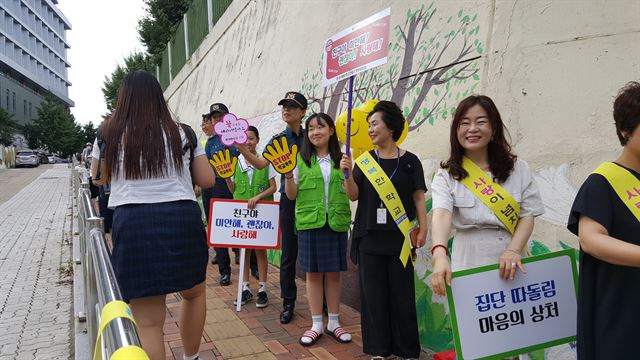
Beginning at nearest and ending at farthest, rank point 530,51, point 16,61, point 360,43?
point 530,51
point 360,43
point 16,61

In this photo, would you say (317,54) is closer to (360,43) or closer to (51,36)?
(360,43)

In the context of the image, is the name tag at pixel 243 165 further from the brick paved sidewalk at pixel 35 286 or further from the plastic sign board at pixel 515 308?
the plastic sign board at pixel 515 308

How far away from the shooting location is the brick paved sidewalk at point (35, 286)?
3.92m

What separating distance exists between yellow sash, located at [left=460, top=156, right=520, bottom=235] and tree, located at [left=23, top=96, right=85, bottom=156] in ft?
197

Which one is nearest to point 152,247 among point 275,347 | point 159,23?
point 275,347

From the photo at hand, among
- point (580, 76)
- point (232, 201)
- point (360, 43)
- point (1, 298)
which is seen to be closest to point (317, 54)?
point (232, 201)

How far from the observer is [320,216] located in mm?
3559

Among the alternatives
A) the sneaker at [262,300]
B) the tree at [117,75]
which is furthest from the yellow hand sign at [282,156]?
the tree at [117,75]

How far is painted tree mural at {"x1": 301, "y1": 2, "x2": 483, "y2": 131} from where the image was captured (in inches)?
123

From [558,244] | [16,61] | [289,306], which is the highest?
[16,61]

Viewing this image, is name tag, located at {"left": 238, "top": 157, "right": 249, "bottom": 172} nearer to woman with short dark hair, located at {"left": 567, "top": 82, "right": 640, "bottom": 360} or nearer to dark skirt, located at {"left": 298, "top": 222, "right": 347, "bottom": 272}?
dark skirt, located at {"left": 298, "top": 222, "right": 347, "bottom": 272}

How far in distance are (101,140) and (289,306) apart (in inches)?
90.2

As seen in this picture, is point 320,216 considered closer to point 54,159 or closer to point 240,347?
point 240,347

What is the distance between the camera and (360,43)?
3.03m
